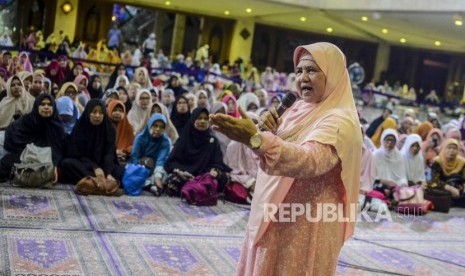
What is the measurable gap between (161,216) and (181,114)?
2.41 metres

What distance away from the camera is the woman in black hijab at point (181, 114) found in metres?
6.49

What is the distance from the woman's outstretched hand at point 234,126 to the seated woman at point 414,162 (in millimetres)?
5066

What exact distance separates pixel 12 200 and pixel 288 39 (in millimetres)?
15955

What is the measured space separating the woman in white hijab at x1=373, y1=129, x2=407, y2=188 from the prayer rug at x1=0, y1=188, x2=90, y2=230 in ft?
10.2

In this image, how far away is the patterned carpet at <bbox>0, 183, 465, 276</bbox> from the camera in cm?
314

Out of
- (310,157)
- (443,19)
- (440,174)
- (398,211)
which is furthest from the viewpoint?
(443,19)

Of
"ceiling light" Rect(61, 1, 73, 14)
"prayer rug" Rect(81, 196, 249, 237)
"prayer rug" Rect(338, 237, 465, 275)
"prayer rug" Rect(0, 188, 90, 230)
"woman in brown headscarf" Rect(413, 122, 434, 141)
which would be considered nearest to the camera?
"prayer rug" Rect(0, 188, 90, 230)

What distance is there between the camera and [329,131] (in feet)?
5.41

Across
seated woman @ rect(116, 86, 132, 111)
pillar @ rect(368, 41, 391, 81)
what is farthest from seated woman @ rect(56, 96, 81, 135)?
pillar @ rect(368, 41, 391, 81)

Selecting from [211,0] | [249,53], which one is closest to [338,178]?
[211,0]

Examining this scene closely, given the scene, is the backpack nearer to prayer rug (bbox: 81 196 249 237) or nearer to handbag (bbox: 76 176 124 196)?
prayer rug (bbox: 81 196 249 237)

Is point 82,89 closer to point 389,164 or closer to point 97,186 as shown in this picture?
point 97,186

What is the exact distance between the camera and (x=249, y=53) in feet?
60.3

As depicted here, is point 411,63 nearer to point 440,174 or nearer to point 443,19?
point 443,19
